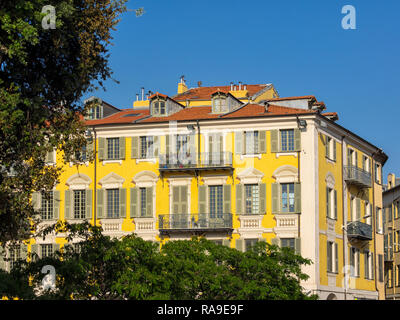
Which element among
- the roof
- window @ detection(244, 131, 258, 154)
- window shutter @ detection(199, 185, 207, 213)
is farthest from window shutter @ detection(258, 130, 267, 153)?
the roof

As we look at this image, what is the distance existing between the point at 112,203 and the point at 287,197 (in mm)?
11866

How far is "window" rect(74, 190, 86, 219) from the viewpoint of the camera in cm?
5494

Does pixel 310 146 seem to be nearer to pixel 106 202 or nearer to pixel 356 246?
pixel 356 246

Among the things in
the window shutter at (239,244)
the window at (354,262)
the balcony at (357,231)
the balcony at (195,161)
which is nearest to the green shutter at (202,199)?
the balcony at (195,161)

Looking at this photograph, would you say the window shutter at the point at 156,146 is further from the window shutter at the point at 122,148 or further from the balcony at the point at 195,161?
the window shutter at the point at 122,148

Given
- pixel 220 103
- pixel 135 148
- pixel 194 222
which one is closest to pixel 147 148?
pixel 135 148

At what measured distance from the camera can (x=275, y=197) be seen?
5225 cm

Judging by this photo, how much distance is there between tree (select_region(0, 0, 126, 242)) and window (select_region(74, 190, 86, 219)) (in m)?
34.2

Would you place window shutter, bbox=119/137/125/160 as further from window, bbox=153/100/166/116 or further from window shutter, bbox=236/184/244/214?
window shutter, bbox=236/184/244/214

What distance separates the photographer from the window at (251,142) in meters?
53.3

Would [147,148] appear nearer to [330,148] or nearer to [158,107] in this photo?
[158,107]

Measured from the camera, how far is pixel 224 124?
5412cm

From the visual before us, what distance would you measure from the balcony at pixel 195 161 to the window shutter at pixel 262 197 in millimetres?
2336

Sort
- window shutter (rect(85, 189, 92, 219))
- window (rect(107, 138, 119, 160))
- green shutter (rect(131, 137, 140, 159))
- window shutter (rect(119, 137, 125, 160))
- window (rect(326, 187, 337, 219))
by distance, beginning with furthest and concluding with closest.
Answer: window (rect(107, 138, 119, 160))
window shutter (rect(119, 137, 125, 160))
green shutter (rect(131, 137, 140, 159))
window shutter (rect(85, 189, 92, 219))
window (rect(326, 187, 337, 219))
